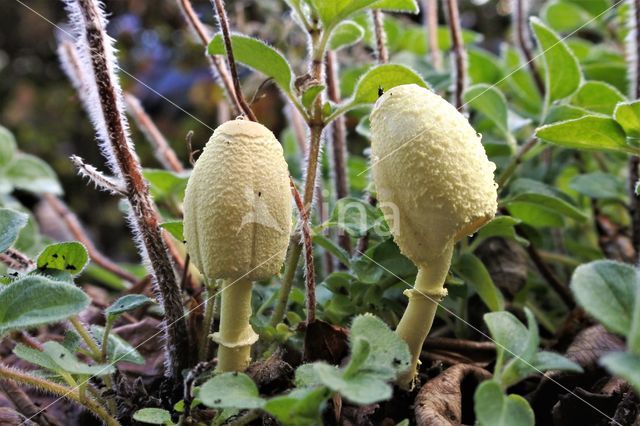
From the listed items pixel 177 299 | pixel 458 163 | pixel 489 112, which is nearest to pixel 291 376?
pixel 177 299

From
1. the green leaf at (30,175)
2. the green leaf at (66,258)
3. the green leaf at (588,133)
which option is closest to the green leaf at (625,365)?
the green leaf at (588,133)

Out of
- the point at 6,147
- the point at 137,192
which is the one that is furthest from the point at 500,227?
the point at 6,147

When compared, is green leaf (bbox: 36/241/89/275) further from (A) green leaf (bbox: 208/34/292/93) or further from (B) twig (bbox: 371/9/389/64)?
(B) twig (bbox: 371/9/389/64)

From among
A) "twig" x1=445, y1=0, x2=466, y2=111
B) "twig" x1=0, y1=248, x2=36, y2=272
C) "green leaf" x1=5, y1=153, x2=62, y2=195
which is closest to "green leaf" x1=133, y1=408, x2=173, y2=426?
"twig" x1=0, y1=248, x2=36, y2=272

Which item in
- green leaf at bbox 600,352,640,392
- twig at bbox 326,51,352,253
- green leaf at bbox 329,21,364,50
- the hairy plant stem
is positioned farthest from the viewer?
twig at bbox 326,51,352,253

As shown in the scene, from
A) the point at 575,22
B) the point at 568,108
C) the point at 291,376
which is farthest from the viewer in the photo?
the point at 575,22

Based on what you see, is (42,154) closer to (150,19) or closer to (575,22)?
(150,19)
